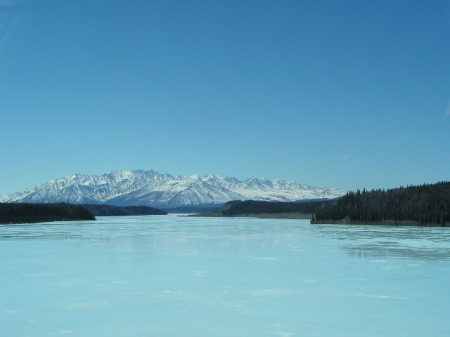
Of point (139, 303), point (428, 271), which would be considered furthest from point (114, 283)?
point (428, 271)

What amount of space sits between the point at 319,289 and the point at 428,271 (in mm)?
6628

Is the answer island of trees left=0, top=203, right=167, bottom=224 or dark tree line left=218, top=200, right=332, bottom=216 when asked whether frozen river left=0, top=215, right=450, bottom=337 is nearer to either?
island of trees left=0, top=203, right=167, bottom=224

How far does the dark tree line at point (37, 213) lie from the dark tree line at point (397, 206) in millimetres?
55978

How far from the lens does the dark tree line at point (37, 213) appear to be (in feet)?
306

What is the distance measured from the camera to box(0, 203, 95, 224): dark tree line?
93.3m

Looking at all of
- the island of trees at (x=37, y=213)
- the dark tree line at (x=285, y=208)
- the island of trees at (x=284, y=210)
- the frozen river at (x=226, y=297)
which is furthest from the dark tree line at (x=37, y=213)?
the frozen river at (x=226, y=297)

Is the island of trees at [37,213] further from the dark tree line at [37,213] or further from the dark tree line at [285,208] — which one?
the dark tree line at [285,208]

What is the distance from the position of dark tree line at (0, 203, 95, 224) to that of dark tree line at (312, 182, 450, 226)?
5598cm

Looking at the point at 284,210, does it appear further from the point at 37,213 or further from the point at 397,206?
the point at 37,213

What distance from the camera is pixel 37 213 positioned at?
101812 millimetres

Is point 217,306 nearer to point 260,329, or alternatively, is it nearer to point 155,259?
point 260,329

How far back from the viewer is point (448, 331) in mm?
10742

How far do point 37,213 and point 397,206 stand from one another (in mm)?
71890

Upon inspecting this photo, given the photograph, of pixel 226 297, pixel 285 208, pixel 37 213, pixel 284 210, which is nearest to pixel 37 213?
pixel 37 213
